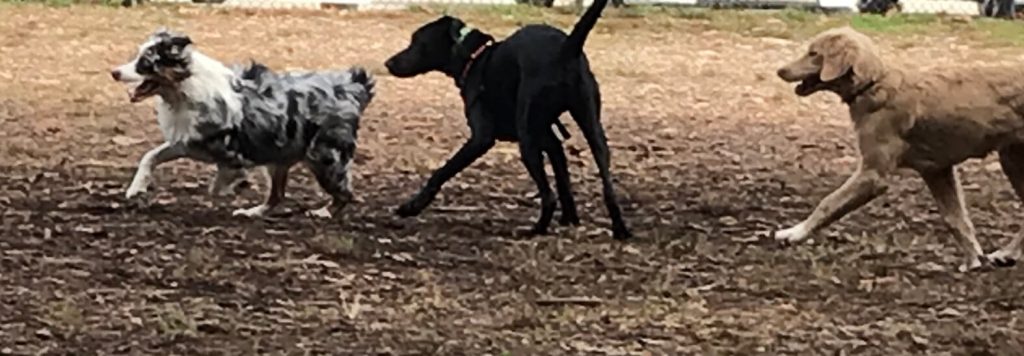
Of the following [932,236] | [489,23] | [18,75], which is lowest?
[489,23]

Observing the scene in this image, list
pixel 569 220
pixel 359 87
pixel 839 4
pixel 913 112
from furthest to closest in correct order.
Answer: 1. pixel 839 4
2. pixel 359 87
3. pixel 569 220
4. pixel 913 112

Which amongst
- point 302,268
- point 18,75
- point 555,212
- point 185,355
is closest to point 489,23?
point 18,75

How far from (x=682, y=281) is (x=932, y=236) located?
5.71 feet

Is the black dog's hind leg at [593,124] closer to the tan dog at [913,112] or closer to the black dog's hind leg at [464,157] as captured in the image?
the black dog's hind leg at [464,157]

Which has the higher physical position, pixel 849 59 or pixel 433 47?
pixel 849 59

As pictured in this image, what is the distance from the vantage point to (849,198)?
7668 mm

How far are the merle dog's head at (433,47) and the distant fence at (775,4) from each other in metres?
12.7

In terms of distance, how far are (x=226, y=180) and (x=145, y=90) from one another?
83 cm

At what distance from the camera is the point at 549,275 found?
283 inches

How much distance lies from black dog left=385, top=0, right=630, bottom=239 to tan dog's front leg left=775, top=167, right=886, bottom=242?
79 centimetres

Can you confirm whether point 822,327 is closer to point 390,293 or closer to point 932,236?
point 390,293

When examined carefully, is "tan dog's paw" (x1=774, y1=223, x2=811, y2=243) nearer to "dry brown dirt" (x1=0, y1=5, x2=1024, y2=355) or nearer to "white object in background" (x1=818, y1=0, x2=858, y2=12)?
"dry brown dirt" (x1=0, y1=5, x2=1024, y2=355)

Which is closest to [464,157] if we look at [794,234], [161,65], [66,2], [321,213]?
[321,213]

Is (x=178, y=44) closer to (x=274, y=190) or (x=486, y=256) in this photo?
(x=274, y=190)
